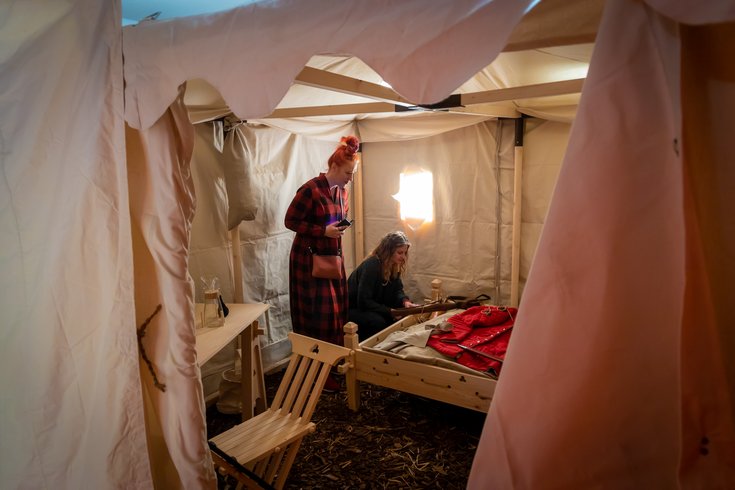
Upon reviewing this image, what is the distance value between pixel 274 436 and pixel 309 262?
1368 mm

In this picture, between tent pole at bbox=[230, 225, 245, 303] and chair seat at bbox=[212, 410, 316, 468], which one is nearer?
chair seat at bbox=[212, 410, 316, 468]

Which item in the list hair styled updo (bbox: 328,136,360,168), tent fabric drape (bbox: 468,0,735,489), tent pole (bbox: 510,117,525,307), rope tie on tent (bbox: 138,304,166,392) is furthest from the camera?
tent pole (bbox: 510,117,525,307)

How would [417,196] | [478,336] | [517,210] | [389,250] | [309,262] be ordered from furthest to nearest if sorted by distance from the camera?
[417,196], [517,210], [389,250], [309,262], [478,336]

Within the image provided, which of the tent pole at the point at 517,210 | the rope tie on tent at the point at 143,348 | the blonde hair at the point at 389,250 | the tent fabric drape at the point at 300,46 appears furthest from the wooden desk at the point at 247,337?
the tent pole at the point at 517,210

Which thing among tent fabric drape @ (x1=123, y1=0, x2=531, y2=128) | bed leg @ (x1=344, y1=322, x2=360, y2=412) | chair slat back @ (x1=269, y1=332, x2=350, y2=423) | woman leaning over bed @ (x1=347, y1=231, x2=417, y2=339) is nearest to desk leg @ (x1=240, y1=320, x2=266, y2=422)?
chair slat back @ (x1=269, y1=332, x2=350, y2=423)

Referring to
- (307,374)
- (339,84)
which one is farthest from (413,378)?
(339,84)

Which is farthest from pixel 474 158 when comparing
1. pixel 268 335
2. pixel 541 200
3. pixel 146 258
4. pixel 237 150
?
pixel 146 258

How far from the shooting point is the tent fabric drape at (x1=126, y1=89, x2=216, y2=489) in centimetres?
140

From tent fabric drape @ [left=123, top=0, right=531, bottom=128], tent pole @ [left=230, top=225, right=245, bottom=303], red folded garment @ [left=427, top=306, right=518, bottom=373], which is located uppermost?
tent fabric drape @ [left=123, top=0, right=531, bottom=128]

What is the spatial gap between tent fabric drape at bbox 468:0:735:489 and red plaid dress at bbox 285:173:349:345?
2300 mm

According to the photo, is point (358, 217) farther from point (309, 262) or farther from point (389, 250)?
point (309, 262)

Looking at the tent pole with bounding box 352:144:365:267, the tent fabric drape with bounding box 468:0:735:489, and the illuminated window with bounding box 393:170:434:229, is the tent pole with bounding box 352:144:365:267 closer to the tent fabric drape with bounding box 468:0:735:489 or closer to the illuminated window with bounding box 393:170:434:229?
the illuminated window with bounding box 393:170:434:229

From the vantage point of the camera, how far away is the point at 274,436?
6.78 ft

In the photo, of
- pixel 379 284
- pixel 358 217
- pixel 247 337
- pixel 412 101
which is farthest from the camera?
pixel 358 217
